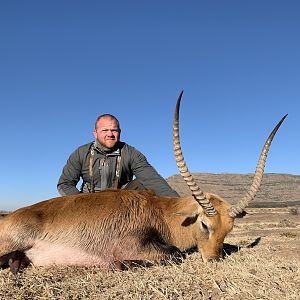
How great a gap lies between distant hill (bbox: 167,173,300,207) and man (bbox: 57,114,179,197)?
79.3 meters

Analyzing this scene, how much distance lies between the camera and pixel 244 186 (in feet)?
335

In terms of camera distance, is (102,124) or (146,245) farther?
(102,124)

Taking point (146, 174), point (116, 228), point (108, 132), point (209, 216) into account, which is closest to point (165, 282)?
point (116, 228)

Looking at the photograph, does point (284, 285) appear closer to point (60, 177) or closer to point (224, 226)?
point (224, 226)

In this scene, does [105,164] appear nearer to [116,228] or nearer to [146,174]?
[146,174]

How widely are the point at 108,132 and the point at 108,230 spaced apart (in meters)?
A: 2.77

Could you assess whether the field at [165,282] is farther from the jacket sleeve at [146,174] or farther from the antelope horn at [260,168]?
the jacket sleeve at [146,174]

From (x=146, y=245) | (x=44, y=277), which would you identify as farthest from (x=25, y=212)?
(x=146, y=245)

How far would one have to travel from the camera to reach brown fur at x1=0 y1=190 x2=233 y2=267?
5879 mm

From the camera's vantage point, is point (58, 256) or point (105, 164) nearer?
point (58, 256)

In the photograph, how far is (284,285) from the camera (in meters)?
4.46

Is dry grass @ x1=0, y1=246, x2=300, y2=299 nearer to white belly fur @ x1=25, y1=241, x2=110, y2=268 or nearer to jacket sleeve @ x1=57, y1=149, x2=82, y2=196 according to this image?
white belly fur @ x1=25, y1=241, x2=110, y2=268

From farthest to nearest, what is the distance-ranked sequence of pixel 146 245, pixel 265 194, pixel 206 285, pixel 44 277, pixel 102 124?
pixel 265 194
pixel 102 124
pixel 146 245
pixel 44 277
pixel 206 285

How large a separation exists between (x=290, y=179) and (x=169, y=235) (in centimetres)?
10848
